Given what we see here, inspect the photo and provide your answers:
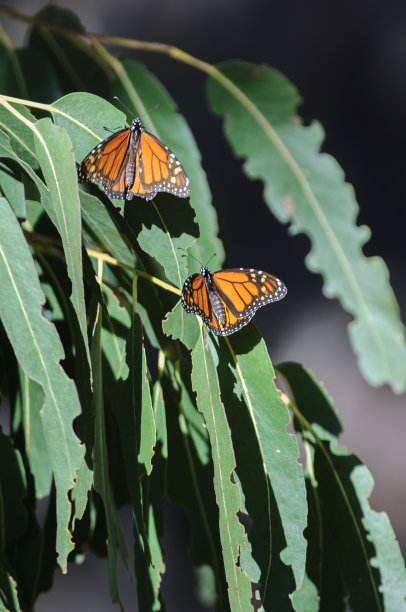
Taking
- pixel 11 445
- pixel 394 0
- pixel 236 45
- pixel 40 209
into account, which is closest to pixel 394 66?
pixel 394 0

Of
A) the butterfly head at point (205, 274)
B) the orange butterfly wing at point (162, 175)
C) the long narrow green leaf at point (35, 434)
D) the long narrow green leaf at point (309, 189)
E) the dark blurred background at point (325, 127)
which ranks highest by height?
the dark blurred background at point (325, 127)

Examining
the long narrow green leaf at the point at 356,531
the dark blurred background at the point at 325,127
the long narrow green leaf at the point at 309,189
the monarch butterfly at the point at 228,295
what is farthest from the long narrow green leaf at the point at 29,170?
the dark blurred background at the point at 325,127

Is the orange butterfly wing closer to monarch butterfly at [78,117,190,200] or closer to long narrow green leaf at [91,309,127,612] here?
monarch butterfly at [78,117,190,200]

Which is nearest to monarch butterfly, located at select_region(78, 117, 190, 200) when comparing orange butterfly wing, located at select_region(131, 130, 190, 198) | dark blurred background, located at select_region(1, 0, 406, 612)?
orange butterfly wing, located at select_region(131, 130, 190, 198)

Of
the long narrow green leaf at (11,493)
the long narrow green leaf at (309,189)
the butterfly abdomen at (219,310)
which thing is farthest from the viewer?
the long narrow green leaf at (309,189)

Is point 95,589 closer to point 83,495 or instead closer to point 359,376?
point 359,376

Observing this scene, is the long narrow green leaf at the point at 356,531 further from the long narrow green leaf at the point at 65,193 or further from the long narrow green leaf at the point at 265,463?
the long narrow green leaf at the point at 65,193
